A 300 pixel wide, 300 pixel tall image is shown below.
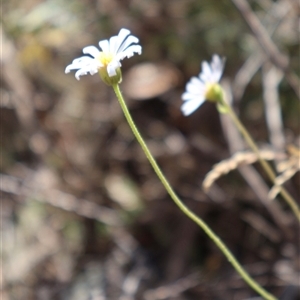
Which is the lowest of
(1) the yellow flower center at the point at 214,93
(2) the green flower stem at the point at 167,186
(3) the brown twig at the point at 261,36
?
(2) the green flower stem at the point at 167,186

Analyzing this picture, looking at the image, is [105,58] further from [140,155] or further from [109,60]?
[140,155]

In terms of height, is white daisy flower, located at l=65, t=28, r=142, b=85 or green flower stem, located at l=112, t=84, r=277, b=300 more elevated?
white daisy flower, located at l=65, t=28, r=142, b=85

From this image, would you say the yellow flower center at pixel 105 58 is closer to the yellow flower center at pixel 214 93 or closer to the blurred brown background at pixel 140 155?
the yellow flower center at pixel 214 93

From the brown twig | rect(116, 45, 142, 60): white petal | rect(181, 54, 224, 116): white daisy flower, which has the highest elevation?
the brown twig

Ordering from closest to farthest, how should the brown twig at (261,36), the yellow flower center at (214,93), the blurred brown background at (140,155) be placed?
the yellow flower center at (214,93) → the brown twig at (261,36) → the blurred brown background at (140,155)

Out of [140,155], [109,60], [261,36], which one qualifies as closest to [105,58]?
[109,60]

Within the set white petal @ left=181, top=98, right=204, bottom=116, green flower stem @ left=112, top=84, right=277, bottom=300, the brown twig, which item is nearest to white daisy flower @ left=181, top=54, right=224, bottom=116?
white petal @ left=181, top=98, right=204, bottom=116

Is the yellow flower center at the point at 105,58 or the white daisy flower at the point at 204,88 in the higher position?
the white daisy flower at the point at 204,88

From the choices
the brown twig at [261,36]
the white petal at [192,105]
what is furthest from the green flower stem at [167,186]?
the brown twig at [261,36]

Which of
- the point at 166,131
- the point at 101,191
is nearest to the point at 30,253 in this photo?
the point at 101,191

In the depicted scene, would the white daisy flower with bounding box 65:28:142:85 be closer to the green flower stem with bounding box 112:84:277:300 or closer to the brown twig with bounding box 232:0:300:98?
the green flower stem with bounding box 112:84:277:300
